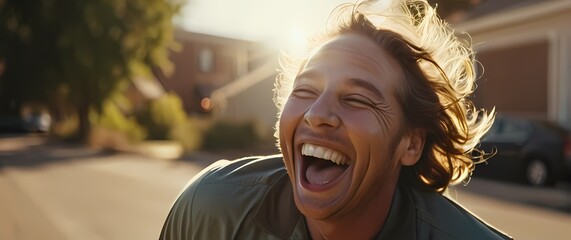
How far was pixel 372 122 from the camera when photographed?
1938mm

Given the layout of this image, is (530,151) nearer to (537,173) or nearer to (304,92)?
(537,173)

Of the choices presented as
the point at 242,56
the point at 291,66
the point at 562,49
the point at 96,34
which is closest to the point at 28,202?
the point at 291,66

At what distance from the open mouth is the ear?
0.22 meters

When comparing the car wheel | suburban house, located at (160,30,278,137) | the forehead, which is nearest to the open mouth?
the forehead

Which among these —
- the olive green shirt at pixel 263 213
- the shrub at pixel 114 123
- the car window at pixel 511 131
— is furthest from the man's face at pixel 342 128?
the shrub at pixel 114 123

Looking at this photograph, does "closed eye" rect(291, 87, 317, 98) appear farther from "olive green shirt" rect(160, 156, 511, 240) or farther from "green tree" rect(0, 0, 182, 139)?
"green tree" rect(0, 0, 182, 139)

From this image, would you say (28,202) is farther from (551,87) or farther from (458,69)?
(551,87)

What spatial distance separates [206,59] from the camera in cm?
5144

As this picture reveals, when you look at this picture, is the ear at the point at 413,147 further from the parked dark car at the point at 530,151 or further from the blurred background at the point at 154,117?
the parked dark car at the point at 530,151

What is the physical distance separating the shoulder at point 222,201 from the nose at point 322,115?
310mm

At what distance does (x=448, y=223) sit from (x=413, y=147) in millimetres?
268

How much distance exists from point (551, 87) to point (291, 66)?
1601 cm

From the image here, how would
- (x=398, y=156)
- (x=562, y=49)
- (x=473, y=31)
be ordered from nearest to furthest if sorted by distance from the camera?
(x=398, y=156) < (x=562, y=49) < (x=473, y=31)

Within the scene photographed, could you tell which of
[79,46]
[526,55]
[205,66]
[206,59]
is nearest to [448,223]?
[526,55]
